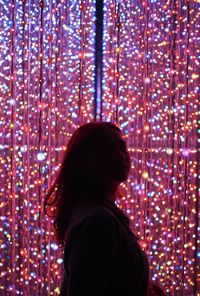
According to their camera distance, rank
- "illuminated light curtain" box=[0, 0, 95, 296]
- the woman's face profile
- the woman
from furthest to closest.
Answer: "illuminated light curtain" box=[0, 0, 95, 296], the woman's face profile, the woman

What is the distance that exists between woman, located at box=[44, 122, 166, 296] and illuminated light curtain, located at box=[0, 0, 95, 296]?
1.36m

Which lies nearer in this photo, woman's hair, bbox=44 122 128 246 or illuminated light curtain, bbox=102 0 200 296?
woman's hair, bbox=44 122 128 246

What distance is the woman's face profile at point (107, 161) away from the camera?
2.95ft

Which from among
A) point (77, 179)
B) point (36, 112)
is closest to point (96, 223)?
point (77, 179)

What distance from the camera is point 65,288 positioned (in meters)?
0.87

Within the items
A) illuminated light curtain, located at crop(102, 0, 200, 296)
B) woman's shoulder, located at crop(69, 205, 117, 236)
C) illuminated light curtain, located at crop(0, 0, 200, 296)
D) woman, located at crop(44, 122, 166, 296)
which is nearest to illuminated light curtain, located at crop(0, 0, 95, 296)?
illuminated light curtain, located at crop(0, 0, 200, 296)

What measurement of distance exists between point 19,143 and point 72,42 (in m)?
0.66

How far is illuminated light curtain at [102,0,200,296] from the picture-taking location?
2.35 m

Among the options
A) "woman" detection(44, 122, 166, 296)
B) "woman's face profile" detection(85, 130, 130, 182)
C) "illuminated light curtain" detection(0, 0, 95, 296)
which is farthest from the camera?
"illuminated light curtain" detection(0, 0, 95, 296)

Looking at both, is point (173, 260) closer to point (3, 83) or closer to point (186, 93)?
point (186, 93)

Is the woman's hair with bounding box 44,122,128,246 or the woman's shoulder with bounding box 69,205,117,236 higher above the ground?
the woman's hair with bounding box 44,122,128,246

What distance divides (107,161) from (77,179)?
87 millimetres

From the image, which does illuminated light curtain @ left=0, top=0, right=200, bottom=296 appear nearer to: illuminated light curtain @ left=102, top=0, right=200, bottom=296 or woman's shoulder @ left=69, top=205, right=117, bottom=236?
illuminated light curtain @ left=102, top=0, right=200, bottom=296

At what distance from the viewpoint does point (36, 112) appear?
2322mm
